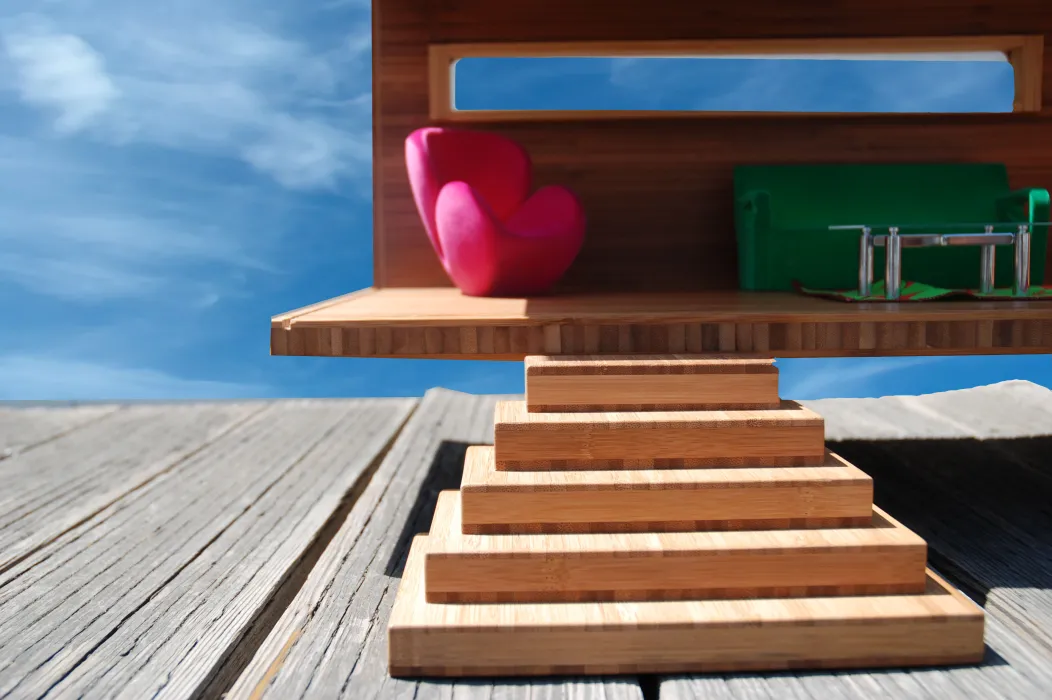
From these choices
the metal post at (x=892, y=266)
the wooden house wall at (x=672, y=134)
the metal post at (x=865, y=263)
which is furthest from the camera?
the wooden house wall at (x=672, y=134)

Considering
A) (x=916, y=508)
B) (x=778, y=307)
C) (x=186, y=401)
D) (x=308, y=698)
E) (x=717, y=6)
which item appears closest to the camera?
(x=308, y=698)

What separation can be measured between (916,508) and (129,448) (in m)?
3.55

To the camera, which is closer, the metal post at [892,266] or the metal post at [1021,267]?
the metal post at [892,266]

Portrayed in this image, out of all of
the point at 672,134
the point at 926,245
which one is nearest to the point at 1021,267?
the point at 926,245

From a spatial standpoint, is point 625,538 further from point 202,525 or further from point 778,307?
point 202,525

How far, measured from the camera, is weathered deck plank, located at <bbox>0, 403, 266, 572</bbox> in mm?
3297

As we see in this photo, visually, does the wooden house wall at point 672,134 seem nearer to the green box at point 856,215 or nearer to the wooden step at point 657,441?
the green box at point 856,215

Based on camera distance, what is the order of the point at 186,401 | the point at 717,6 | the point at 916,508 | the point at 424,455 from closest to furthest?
the point at 916,508, the point at 424,455, the point at 717,6, the point at 186,401

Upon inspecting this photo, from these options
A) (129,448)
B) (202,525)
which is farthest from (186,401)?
(202,525)

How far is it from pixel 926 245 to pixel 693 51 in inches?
71.0

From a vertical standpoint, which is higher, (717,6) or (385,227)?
(717,6)

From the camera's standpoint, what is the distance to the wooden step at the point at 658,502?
2.17 m

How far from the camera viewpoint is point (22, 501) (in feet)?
11.6

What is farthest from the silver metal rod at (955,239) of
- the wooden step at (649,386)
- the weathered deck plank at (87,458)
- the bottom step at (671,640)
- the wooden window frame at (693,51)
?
the weathered deck plank at (87,458)
